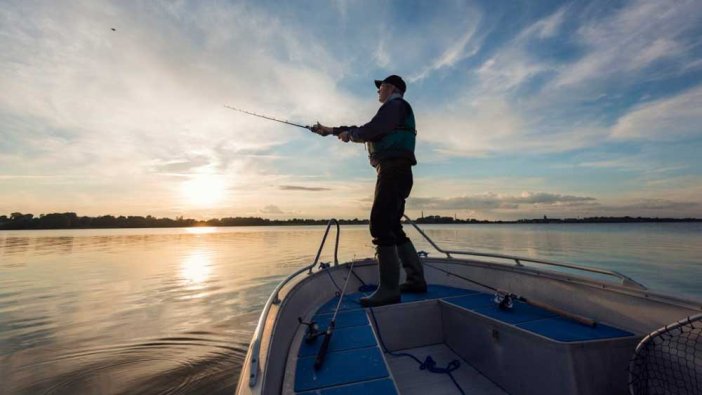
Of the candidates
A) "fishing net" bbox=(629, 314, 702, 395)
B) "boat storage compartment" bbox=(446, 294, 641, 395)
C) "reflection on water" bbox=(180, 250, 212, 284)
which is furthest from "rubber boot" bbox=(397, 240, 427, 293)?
"reflection on water" bbox=(180, 250, 212, 284)

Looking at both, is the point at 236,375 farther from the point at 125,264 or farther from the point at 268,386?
the point at 125,264

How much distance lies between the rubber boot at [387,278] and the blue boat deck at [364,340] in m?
0.22

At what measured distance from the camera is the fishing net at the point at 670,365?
7.34 ft

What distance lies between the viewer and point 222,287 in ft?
44.6

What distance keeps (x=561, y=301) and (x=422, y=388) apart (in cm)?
204

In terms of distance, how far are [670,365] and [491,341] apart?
136 centimetres

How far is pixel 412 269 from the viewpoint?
A: 15.2ft

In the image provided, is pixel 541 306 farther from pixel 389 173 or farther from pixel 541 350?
pixel 389 173

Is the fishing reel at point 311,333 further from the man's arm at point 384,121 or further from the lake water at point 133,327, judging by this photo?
the lake water at point 133,327

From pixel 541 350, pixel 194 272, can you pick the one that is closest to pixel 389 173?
pixel 541 350

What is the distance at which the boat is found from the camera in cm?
225

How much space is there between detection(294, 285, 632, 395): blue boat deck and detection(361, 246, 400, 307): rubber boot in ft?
0.72

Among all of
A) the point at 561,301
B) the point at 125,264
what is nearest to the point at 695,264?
the point at 561,301

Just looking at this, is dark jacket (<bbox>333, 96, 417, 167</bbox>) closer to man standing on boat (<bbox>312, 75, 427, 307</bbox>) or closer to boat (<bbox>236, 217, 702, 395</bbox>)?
man standing on boat (<bbox>312, 75, 427, 307</bbox>)
